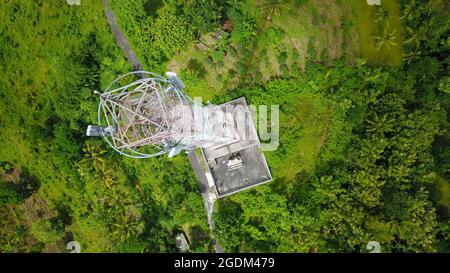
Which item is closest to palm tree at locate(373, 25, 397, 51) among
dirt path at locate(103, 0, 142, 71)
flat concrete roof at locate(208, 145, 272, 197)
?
flat concrete roof at locate(208, 145, 272, 197)

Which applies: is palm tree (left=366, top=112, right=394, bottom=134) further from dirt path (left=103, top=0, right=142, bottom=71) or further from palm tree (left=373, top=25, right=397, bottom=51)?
dirt path (left=103, top=0, right=142, bottom=71)

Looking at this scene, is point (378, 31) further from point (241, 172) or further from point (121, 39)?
point (121, 39)

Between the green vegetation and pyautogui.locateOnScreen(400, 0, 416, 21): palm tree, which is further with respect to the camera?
pyautogui.locateOnScreen(400, 0, 416, 21): palm tree

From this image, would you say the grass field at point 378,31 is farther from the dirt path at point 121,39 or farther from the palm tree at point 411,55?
the dirt path at point 121,39

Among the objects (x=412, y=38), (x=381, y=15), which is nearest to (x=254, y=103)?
(x=381, y=15)

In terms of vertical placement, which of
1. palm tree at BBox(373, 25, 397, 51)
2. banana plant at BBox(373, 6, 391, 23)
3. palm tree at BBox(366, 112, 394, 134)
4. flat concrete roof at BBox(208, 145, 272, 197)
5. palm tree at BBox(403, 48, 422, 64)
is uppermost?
banana plant at BBox(373, 6, 391, 23)

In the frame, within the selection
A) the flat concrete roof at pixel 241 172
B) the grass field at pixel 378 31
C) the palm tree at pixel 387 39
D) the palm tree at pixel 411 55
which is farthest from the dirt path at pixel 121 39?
the palm tree at pixel 411 55
